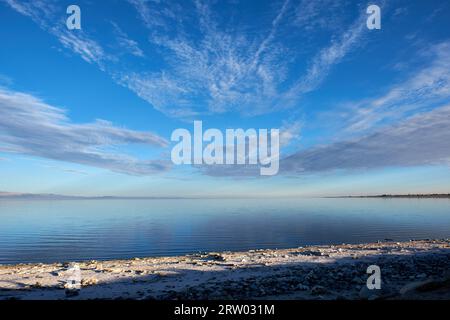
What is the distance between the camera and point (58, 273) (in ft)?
68.7

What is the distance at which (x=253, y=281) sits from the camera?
16781 mm

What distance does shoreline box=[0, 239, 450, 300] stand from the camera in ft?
46.6

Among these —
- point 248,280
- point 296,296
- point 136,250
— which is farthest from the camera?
point 136,250

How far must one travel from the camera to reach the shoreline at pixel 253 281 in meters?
14.2

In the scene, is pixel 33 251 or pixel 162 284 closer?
pixel 162 284

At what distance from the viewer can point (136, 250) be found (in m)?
41.4
